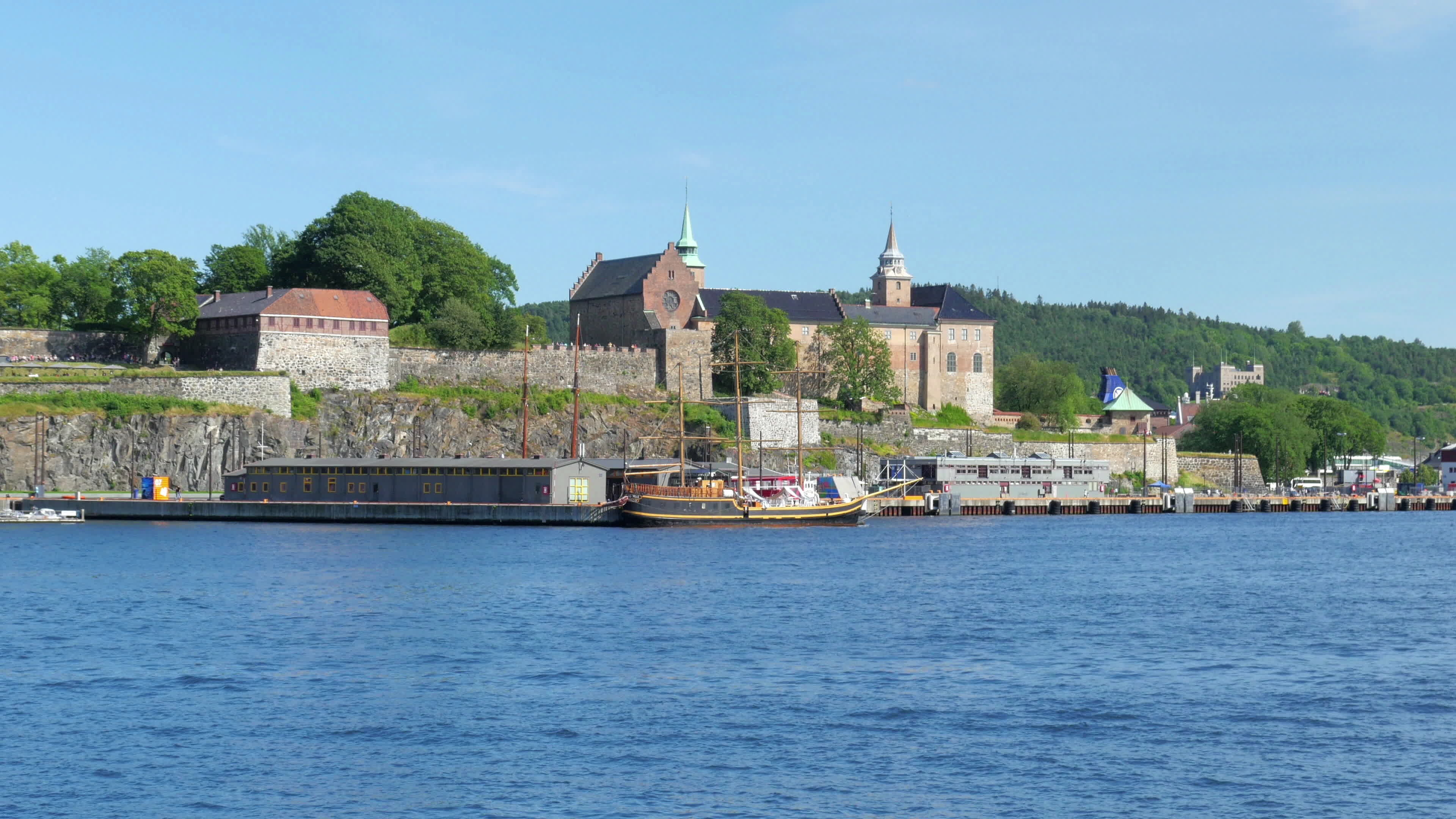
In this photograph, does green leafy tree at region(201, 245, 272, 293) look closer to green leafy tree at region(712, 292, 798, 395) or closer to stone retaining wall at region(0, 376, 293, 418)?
stone retaining wall at region(0, 376, 293, 418)

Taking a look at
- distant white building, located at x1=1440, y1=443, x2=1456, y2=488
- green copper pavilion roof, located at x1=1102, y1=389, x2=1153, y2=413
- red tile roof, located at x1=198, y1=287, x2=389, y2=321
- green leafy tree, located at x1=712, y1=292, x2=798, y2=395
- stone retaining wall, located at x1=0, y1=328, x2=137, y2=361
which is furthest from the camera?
distant white building, located at x1=1440, y1=443, x2=1456, y2=488

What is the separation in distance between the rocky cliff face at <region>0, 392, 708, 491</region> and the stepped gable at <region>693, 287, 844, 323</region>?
77.2 feet

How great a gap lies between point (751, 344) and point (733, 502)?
86.6ft

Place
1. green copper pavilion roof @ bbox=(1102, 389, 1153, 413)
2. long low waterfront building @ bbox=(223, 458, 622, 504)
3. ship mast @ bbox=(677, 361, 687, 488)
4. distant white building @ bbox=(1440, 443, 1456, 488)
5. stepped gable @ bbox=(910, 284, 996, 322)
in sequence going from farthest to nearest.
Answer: distant white building @ bbox=(1440, 443, 1456, 488)
green copper pavilion roof @ bbox=(1102, 389, 1153, 413)
stepped gable @ bbox=(910, 284, 996, 322)
ship mast @ bbox=(677, 361, 687, 488)
long low waterfront building @ bbox=(223, 458, 622, 504)

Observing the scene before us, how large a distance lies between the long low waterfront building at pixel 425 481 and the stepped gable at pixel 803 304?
34492mm

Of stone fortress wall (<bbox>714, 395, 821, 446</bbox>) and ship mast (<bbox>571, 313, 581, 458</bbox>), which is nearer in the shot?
ship mast (<bbox>571, 313, 581, 458</bbox>)

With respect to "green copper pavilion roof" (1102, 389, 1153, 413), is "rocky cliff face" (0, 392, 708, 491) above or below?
below

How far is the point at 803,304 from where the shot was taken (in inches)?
4498

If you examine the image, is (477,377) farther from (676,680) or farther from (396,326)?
(676,680)

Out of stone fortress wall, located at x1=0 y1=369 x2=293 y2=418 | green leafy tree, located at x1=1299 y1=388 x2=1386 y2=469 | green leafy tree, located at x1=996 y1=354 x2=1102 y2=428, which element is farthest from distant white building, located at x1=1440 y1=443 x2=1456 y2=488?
stone fortress wall, located at x1=0 y1=369 x2=293 y2=418

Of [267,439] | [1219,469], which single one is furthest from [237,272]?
[1219,469]

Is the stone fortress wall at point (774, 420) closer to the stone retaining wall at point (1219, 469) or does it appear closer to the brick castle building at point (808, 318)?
the brick castle building at point (808, 318)

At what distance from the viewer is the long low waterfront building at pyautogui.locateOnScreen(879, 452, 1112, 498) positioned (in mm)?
96312

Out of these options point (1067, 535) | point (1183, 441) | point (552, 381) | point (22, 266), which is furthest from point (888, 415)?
point (22, 266)
